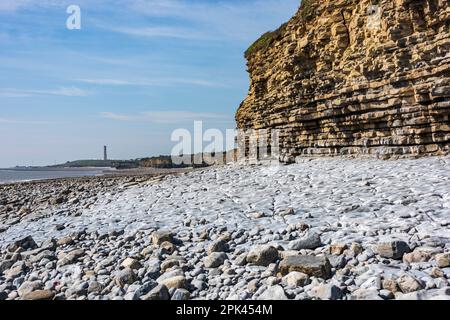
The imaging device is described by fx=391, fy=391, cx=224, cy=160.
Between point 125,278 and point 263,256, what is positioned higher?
point 263,256

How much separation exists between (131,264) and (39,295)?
140cm

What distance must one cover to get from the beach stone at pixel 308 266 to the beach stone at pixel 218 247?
144 cm

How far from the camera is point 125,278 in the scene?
5.78 metres

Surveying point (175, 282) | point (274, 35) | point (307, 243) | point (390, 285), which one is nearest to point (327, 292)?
point (390, 285)

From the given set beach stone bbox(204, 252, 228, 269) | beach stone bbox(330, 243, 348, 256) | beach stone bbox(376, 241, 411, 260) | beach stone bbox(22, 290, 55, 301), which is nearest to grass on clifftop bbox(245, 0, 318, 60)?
beach stone bbox(330, 243, 348, 256)

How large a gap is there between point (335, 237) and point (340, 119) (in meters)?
11.5

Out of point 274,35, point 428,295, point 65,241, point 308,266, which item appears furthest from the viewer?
point 274,35

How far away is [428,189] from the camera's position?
9078 millimetres

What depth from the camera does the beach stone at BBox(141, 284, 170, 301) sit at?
5059 millimetres

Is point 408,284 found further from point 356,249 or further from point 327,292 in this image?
point 356,249

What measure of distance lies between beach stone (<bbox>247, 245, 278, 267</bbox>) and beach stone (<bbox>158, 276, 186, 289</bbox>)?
1126 millimetres

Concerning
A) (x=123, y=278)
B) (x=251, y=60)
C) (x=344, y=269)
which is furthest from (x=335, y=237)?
(x=251, y=60)

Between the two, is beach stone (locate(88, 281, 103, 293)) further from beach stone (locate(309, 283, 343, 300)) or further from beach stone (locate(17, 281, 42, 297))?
beach stone (locate(309, 283, 343, 300))

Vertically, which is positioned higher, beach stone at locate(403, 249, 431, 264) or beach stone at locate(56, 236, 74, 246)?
beach stone at locate(403, 249, 431, 264)
